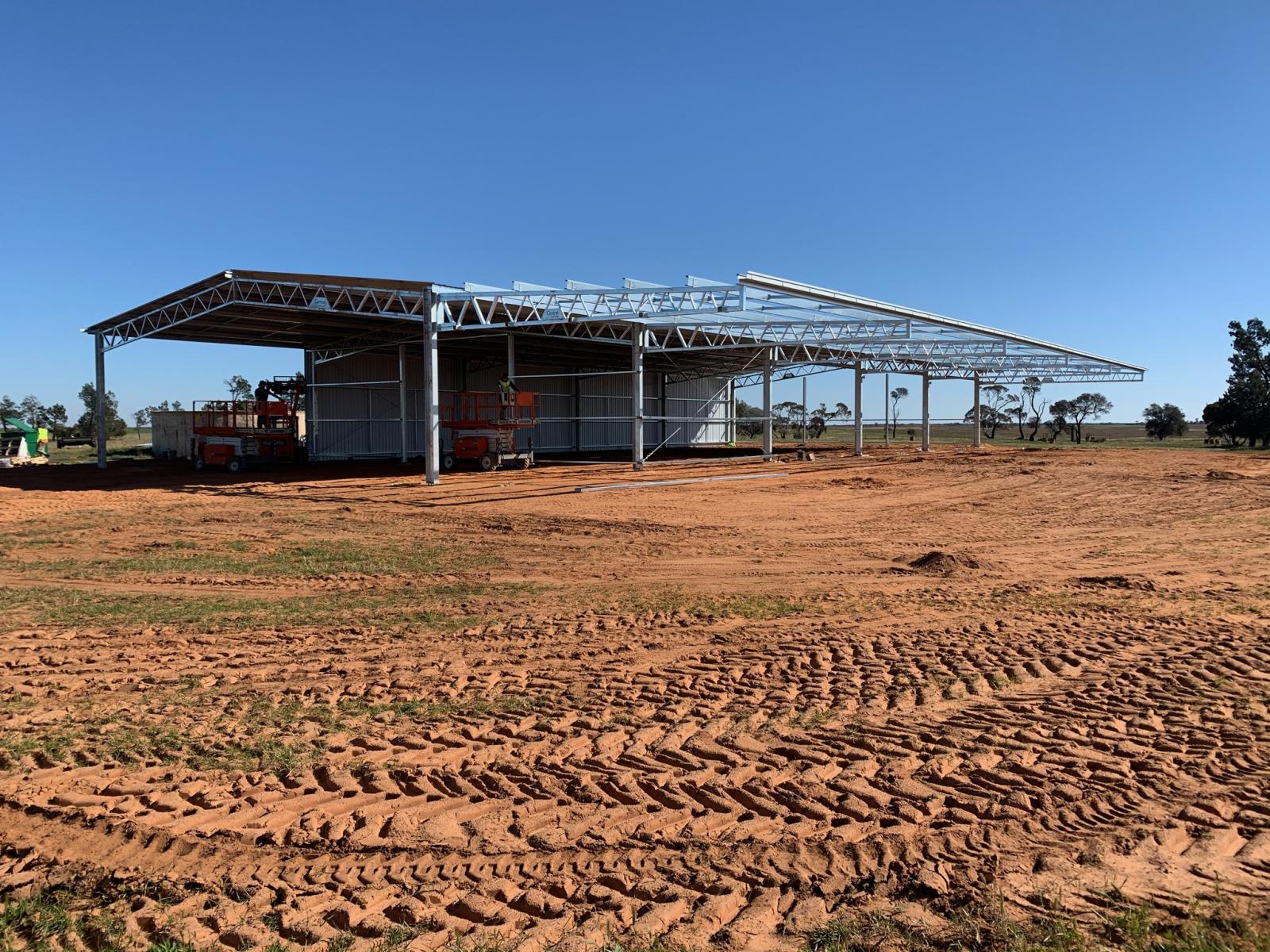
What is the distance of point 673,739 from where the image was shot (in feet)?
18.0

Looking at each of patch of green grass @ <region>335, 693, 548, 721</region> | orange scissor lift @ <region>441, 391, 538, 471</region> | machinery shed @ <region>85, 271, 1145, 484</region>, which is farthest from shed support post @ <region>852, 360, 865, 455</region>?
patch of green grass @ <region>335, 693, 548, 721</region>

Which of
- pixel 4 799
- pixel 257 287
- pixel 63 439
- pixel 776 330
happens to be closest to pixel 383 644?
pixel 4 799

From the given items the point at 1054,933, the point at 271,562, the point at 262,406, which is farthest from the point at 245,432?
the point at 1054,933

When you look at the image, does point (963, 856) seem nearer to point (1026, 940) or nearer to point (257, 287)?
point (1026, 940)

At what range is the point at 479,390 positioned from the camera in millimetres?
39688

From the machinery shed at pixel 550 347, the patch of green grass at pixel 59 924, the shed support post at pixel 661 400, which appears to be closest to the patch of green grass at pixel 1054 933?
the patch of green grass at pixel 59 924

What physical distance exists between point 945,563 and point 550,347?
27640 millimetres

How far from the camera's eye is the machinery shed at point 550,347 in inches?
936

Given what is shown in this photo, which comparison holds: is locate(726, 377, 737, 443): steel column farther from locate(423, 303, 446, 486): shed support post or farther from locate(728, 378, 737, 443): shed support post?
locate(423, 303, 446, 486): shed support post

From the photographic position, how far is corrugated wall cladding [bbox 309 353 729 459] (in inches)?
1371

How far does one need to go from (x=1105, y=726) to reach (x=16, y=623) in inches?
414

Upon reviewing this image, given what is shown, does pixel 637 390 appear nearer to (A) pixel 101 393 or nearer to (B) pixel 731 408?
(A) pixel 101 393

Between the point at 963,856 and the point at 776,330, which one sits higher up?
the point at 776,330

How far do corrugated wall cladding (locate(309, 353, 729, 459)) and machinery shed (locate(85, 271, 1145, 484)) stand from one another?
8 cm
